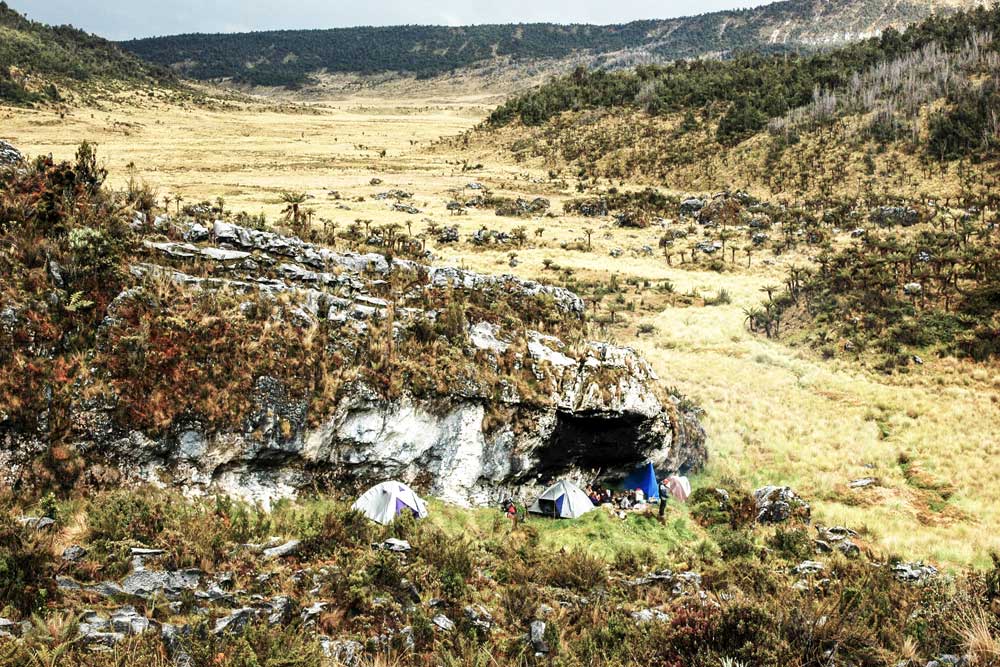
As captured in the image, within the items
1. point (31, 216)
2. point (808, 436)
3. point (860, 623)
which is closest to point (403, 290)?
point (31, 216)

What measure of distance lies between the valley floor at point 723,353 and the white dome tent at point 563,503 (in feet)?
17.6

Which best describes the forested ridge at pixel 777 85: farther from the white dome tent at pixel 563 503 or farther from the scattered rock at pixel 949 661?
the scattered rock at pixel 949 661

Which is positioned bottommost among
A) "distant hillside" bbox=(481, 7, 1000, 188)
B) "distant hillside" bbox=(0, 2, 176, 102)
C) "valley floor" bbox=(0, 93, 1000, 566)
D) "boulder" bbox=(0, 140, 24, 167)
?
"valley floor" bbox=(0, 93, 1000, 566)

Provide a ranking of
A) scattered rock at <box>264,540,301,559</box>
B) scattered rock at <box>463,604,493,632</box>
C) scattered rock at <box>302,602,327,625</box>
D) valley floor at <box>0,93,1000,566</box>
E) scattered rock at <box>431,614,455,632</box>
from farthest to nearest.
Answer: valley floor at <box>0,93,1000,566</box>
scattered rock at <box>264,540,301,559</box>
scattered rock at <box>463,604,493,632</box>
scattered rock at <box>431,614,455,632</box>
scattered rock at <box>302,602,327,625</box>

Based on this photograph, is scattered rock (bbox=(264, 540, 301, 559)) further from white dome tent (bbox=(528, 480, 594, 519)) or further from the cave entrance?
the cave entrance

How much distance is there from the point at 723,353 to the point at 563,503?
19.5 meters

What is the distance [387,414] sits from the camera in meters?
11.1

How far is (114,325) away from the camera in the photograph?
9469mm

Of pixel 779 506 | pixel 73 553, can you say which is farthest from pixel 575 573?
pixel 779 506

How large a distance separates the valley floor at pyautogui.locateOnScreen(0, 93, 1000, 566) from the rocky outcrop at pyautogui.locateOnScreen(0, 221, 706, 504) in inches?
185

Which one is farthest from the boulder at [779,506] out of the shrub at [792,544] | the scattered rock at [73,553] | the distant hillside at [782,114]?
the distant hillside at [782,114]

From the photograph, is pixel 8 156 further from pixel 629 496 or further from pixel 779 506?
pixel 779 506

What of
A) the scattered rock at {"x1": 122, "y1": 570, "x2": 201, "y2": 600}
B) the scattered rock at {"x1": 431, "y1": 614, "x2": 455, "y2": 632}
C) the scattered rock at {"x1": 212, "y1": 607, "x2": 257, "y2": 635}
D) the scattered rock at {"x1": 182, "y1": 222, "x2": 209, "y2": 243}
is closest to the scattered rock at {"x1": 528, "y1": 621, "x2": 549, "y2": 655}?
the scattered rock at {"x1": 431, "y1": 614, "x2": 455, "y2": 632}

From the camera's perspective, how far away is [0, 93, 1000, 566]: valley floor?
16156 millimetres
